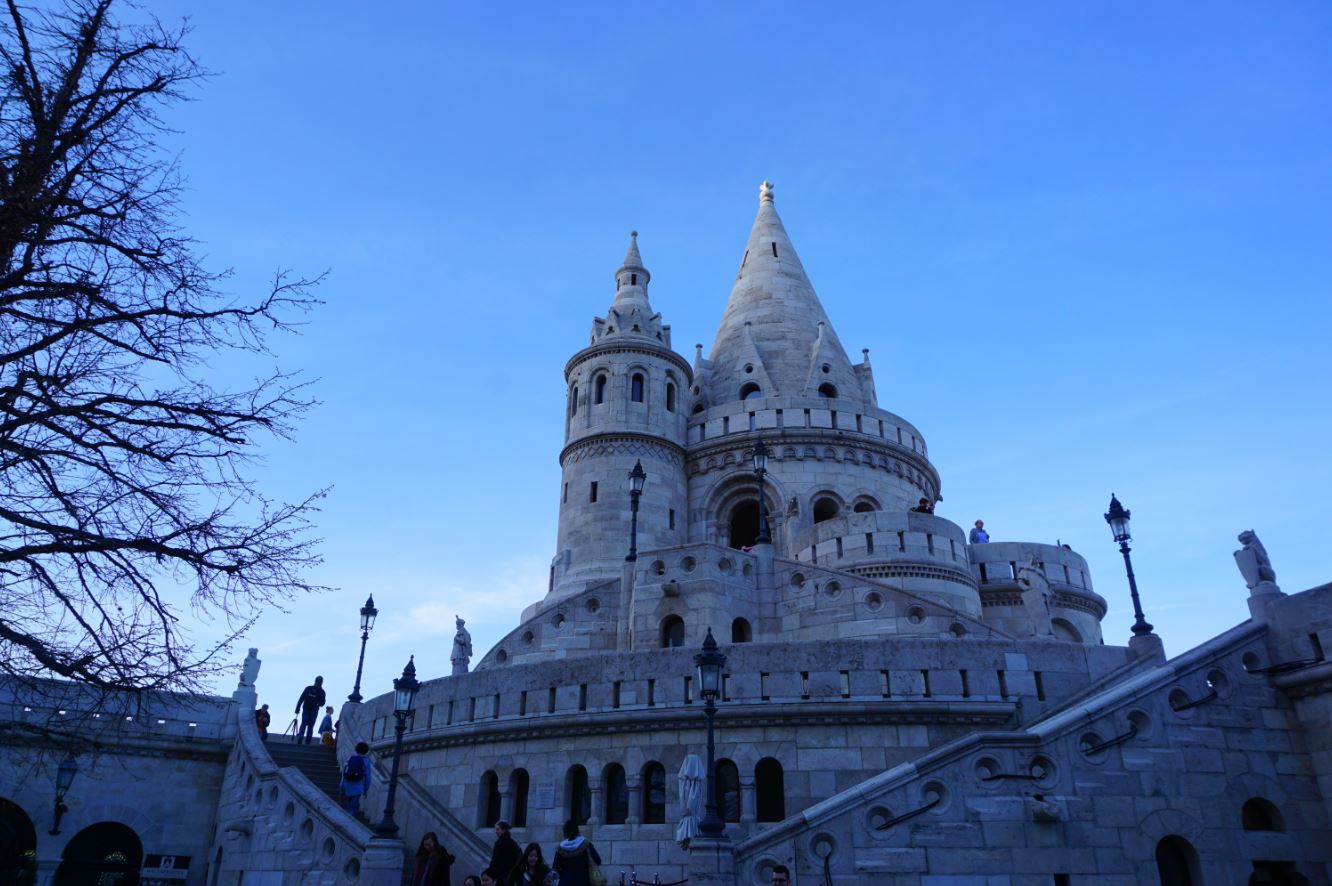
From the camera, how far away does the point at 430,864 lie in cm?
1051

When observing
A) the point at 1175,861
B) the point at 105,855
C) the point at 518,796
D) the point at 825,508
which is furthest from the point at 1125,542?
the point at 105,855

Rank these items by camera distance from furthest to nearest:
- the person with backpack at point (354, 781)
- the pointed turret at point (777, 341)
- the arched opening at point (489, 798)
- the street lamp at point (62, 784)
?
the pointed turret at point (777, 341)
the arched opening at point (489, 798)
the street lamp at point (62, 784)
the person with backpack at point (354, 781)

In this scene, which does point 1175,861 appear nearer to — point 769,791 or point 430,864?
point 769,791

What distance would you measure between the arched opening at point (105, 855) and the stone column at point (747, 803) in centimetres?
1308

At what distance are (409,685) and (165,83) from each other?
8431mm

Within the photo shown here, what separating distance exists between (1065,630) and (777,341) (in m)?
13.5

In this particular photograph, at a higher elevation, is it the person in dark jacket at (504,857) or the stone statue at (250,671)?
the stone statue at (250,671)

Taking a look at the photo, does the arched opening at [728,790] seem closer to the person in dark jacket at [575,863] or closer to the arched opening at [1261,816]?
the person in dark jacket at [575,863]

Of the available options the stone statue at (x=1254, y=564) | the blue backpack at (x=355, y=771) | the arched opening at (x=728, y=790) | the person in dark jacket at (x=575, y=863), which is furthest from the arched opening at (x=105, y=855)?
the stone statue at (x=1254, y=564)

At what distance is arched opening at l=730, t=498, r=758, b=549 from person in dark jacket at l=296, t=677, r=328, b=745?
1341 cm

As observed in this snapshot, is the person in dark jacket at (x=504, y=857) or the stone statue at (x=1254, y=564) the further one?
the stone statue at (x=1254, y=564)

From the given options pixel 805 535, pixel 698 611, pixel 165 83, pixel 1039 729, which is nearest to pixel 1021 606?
pixel 805 535

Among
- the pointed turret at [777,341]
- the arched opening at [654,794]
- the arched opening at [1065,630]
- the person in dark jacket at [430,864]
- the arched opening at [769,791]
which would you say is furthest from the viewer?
the pointed turret at [777,341]

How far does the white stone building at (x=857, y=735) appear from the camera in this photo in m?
10.6
